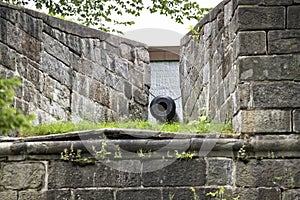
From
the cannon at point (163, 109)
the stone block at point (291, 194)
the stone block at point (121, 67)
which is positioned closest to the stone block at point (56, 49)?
the stone block at point (121, 67)

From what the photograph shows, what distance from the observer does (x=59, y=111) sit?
7.13 m

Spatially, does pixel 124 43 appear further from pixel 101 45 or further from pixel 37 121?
pixel 37 121

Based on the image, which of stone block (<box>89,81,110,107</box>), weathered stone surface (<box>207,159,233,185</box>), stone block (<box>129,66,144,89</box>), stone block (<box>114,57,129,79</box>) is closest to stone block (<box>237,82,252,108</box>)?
weathered stone surface (<box>207,159,233,185</box>)

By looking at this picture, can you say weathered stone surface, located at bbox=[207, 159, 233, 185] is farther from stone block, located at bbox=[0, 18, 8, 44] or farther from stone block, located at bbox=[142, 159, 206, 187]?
stone block, located at bbox=[0, 18, 8, 44]

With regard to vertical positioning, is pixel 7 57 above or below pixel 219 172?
above

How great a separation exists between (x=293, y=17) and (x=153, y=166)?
1.69 meters

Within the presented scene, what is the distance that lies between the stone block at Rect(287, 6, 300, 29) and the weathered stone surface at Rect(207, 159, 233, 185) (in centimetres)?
124

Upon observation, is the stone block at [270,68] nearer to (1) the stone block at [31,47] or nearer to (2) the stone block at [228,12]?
(2) the stone block at [228,12]

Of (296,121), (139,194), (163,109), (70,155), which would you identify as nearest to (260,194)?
(296,121)

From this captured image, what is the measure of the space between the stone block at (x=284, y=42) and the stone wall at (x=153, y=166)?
71cm

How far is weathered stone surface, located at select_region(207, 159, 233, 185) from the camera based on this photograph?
18.2 ft

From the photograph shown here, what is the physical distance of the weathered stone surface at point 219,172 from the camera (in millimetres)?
5539

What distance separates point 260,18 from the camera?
567 cm

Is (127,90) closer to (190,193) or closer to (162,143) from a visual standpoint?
(162,143)
